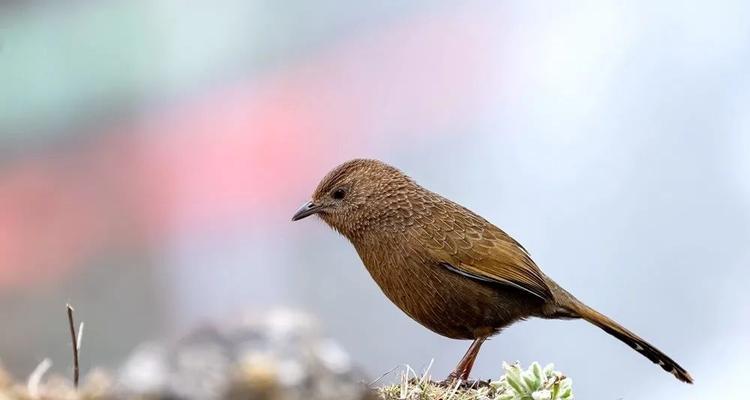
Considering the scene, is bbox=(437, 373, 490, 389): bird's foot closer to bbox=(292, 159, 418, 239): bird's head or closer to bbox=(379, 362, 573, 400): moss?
bbox=(379, 362, 573, 400): moss

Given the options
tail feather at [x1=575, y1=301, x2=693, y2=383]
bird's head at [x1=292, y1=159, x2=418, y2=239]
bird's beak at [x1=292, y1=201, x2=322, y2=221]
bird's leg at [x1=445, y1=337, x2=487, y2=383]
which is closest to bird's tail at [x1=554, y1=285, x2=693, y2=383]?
tail feather at [x1=575, y1=301, x2=693, y2=383]

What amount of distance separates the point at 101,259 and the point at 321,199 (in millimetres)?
679

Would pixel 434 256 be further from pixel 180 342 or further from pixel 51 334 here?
pixel 180 342

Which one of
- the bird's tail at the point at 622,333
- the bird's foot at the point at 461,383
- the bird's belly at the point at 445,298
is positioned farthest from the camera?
the bird's tail at the point at 622,333

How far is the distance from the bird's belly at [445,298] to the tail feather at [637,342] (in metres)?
0.27

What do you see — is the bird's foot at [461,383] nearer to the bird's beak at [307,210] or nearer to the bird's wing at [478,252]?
the bird's wing at [478,252]

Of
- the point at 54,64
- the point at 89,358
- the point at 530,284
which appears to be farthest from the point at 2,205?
the point at 530,284

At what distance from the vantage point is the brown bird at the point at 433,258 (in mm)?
2070

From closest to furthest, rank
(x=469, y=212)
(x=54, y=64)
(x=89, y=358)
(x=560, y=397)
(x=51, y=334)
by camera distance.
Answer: (x=89, y=358) < (x=560, y=397) < (x=51, y=334) < (x=469, y=212) < (x=54, y=64)

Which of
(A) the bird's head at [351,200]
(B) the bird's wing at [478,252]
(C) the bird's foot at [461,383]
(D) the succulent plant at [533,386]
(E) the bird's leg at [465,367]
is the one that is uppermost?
(A) the bird's head at [351,200]

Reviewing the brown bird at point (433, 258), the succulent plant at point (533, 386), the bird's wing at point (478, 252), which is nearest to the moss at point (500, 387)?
the succulent plant at point (533, 386)

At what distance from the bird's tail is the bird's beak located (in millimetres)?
679

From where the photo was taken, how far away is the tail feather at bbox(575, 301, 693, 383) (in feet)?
7.20

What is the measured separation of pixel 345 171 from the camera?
214 centimetres
